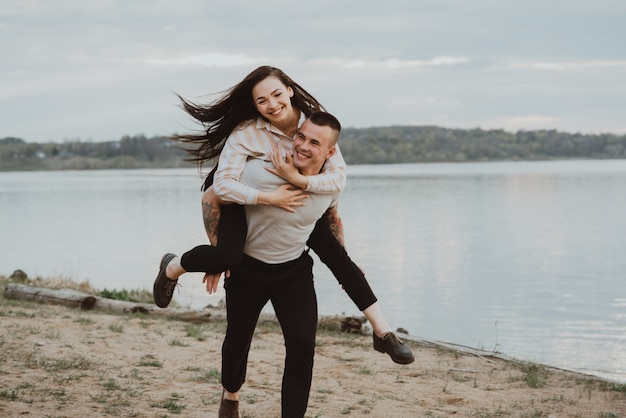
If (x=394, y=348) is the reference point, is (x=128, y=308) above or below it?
below

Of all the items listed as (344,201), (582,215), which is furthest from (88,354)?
(344,201)

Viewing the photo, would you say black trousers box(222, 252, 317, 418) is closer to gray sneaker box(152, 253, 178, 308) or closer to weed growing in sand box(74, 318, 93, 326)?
gray sneaker box(152, 253, 178, 308)

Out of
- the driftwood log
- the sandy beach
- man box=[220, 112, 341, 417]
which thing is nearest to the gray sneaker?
man box=[220, 112, 341, 417]

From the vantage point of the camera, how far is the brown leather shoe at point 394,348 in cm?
498

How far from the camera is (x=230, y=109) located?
4625 mm

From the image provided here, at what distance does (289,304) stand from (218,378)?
2.79 metres

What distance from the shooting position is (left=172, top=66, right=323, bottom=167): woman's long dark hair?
456 centimetres

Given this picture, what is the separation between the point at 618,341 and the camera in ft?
43.1

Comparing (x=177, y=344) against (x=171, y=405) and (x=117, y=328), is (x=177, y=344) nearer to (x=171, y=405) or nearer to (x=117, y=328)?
(x=117, y=328)

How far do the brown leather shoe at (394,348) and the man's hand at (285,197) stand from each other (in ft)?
3.67

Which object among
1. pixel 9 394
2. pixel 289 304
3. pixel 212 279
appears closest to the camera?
pixel 289 304

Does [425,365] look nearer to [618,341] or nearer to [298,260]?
[298,260]

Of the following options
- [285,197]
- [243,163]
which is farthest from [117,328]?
[285,197]

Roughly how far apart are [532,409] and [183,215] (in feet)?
110
